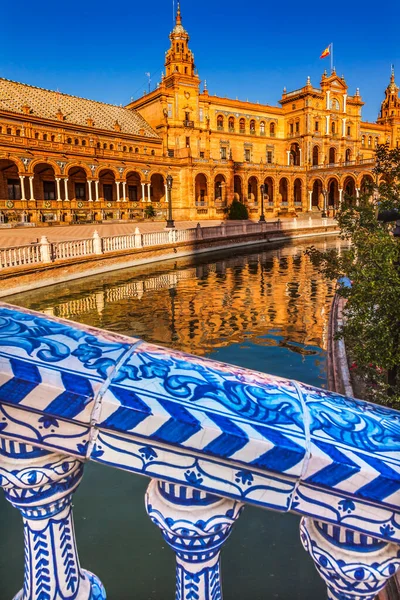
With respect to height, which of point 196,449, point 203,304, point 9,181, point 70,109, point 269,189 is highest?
point 70,109

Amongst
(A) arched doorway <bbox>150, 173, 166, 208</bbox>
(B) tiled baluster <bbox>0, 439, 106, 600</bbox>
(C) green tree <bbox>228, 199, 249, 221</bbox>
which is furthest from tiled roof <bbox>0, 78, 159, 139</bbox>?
(B) tiled baluster <bbox>0, 439, 106, 600</bbox>

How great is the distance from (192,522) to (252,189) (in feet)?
195

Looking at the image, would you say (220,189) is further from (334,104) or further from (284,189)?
(334,104)

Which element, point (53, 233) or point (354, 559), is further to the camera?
point (53, 233)

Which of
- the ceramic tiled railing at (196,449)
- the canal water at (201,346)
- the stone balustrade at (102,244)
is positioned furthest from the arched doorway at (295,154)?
the ceramic tiled railing at (196,449)

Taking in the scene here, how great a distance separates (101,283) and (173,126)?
42.8 metres

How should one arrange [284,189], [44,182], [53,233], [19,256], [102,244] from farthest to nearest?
[284,189] → [44,182] → [53,233] → [102,244] → [19,256]

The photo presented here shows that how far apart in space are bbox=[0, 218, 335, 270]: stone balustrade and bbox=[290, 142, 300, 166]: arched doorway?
123 feet

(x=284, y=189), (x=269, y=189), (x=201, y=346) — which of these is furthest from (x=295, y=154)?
(x=201, y=346)

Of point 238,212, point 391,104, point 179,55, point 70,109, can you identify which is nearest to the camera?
point 238,212

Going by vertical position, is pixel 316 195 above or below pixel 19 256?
above

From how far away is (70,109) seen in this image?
47531 millimetres

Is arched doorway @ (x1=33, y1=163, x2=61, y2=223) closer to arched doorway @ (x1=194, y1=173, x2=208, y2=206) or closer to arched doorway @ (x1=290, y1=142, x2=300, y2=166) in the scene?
arched doorway @ (x1=194, y1=173, x2=208, y2=206)

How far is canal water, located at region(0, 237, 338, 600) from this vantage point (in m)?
2.34
